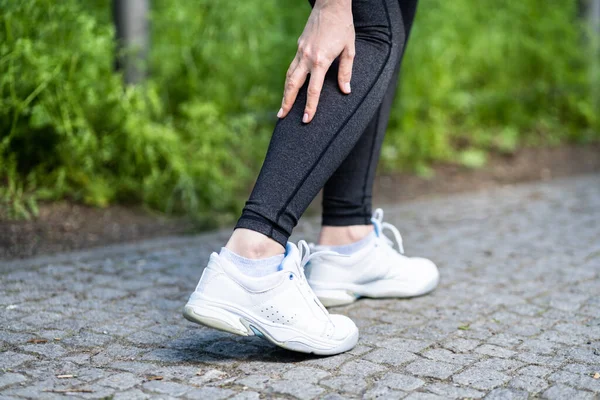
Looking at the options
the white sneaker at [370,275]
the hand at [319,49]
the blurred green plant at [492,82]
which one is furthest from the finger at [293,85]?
the blurred green plant at [492,82]

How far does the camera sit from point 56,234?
9.90 ft

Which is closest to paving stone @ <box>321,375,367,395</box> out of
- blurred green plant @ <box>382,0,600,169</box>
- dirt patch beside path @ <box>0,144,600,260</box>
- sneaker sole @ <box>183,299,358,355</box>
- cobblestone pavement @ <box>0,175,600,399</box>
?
cobblestone pavement @ <box>0,175,600,399</box>

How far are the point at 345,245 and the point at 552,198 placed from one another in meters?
2.09

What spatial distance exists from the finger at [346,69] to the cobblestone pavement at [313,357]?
0.63 meters

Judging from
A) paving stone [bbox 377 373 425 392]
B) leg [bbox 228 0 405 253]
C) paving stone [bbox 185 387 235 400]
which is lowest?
paving stone [bbox 185 387 235 400]

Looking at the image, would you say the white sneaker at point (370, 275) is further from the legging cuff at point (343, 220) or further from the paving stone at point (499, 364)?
A: the paving stone at point (499, 364)

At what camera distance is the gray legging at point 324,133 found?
177 cm

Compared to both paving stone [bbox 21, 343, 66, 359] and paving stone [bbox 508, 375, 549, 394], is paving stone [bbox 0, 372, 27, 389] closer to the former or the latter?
paving stone [bbox 21, 343, 66, 359]

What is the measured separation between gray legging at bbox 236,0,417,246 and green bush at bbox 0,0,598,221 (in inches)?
59.6

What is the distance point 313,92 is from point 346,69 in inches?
4.3

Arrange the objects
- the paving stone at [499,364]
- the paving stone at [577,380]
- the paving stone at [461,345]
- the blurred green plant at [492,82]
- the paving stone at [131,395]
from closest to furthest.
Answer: the paving stone at [131,395], the paving stone at [577,380], the paving stone at [499,364], the paving stone at [461,345], the blurred green plant at [492,82]

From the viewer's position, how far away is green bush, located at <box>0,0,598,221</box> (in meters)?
3.08

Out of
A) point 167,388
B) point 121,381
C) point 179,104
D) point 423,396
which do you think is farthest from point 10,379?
point 179,104

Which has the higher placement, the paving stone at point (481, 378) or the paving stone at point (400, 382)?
the paving stone at point (481, 378)
